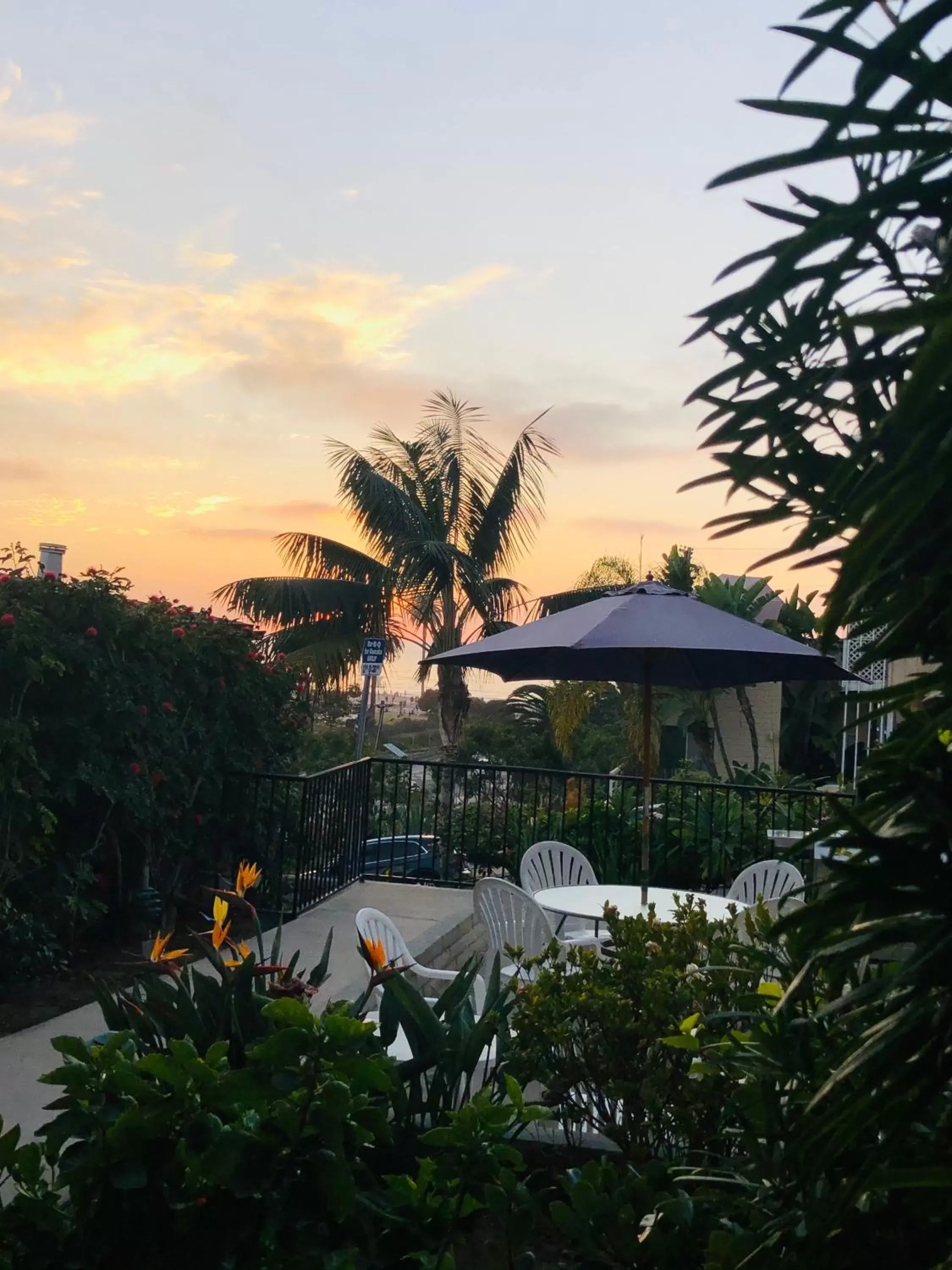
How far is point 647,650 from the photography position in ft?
20.9

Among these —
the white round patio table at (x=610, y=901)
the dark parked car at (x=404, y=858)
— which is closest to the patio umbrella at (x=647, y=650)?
the white round patio table at (x=610, y=901)

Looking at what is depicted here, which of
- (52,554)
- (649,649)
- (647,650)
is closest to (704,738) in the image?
(647,650)

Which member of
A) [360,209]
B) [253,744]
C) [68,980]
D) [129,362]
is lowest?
[68,980]

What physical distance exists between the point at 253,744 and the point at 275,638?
1164 cm

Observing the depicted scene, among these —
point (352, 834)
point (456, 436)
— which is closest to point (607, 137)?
point (352, 834)

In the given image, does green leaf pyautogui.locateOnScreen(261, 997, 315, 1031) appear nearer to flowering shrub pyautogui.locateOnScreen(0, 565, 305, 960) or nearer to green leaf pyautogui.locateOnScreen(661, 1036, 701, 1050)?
green leaf pyautogui.locateOnScreen(661, 1036, 701, 1050)

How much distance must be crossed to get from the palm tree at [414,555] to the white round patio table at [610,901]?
11.9 metres

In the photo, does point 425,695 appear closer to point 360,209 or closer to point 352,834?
point 352,834

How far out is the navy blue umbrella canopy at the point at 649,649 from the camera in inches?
215

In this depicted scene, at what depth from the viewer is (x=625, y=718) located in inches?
779

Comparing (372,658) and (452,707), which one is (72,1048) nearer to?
(372,658)

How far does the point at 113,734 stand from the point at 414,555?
12.2 meters

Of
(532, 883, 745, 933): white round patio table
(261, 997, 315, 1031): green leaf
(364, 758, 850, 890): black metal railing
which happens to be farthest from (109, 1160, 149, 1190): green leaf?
(364, 758, 850, 890): black metal railing

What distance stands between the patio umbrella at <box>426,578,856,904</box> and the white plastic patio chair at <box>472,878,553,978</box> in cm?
86
